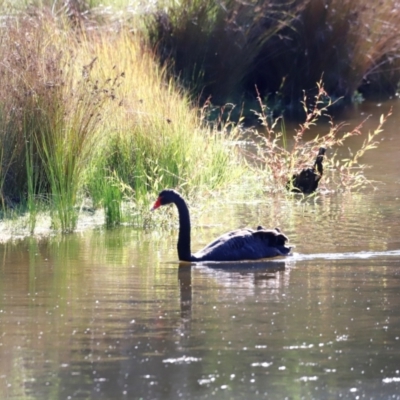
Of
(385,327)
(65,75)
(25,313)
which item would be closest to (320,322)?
(385,327)

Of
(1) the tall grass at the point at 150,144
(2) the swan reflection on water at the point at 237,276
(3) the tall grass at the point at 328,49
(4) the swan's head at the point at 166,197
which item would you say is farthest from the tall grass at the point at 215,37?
(2) the swan reflection on water at the point at 237,276

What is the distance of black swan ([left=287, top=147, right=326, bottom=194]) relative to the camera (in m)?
12.8

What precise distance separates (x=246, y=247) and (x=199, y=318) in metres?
2.20

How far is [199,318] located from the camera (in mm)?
7129

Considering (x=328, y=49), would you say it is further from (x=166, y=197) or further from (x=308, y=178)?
(x=166, y=197)

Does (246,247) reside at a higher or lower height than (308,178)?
lower

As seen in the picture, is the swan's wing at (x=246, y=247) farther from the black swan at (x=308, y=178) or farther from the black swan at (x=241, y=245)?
the black swan at (x=308, y=178)

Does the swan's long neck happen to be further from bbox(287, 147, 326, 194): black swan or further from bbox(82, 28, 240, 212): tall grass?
bbox(287, 147, 326, 194): black swan

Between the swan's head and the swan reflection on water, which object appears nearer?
the swan reflection on water

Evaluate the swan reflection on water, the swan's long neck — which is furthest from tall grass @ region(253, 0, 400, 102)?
the swan reflection on water

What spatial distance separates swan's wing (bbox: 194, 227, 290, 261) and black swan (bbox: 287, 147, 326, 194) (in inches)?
139

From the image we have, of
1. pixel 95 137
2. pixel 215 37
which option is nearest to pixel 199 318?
pixel 95 137

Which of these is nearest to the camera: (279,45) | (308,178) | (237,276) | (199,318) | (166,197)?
(199,318)

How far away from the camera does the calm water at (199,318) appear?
19.2ft
